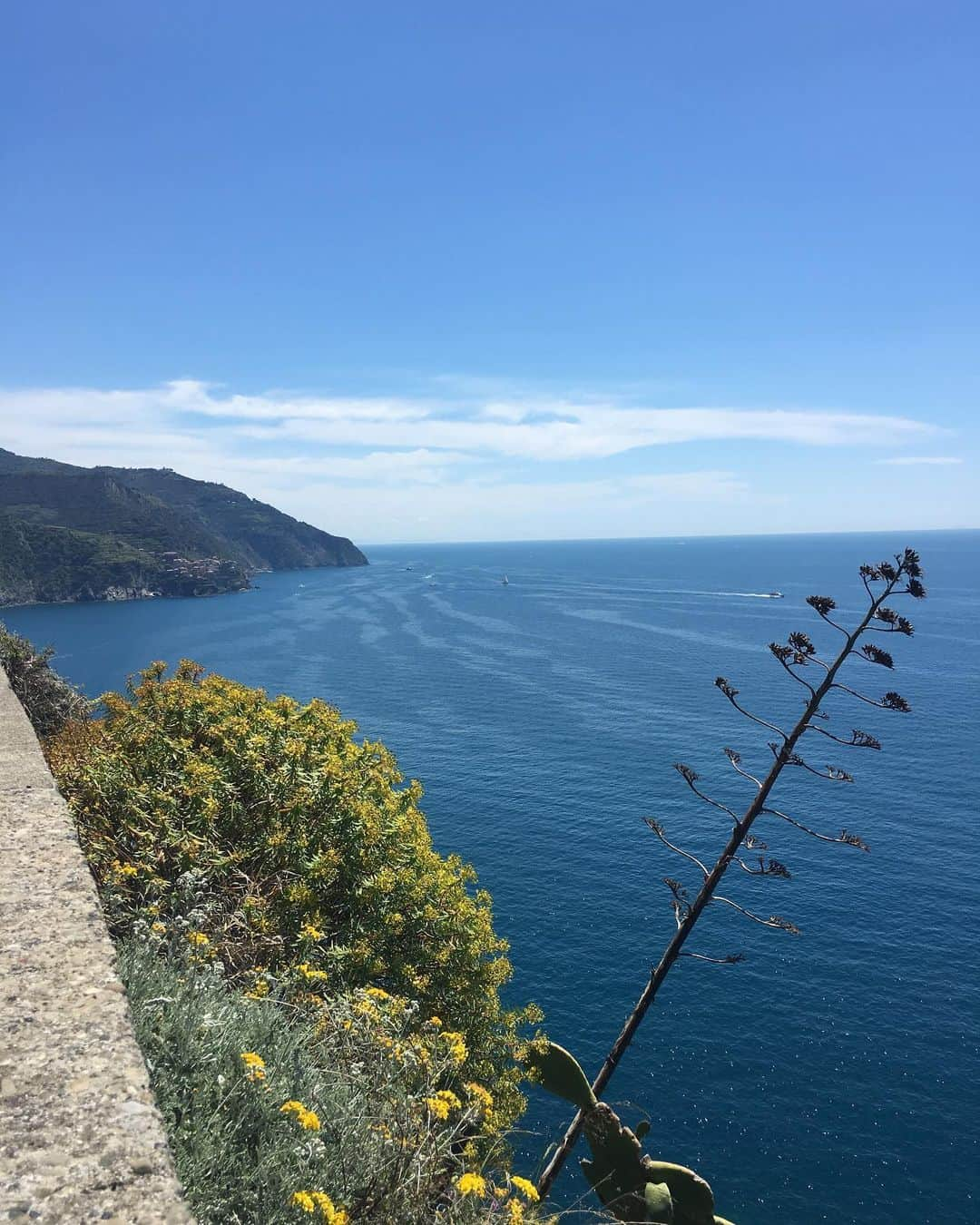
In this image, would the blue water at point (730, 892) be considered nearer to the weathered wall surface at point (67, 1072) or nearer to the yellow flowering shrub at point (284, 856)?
the yellow flowering shrub at point (284, 856)

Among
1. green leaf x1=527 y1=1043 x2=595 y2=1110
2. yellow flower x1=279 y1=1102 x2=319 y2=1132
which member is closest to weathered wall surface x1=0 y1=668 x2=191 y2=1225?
yellow flower x1=279 y1=1102 x2=319 y2=1132

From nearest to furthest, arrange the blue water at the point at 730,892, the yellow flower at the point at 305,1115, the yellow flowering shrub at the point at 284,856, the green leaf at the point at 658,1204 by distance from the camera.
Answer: the yellow flower at the point at 305,1115 → the green leaf at the point at 658,1204 → the yellow flowering shrub at the point at 284,856 → the blue water at the point at 730,892

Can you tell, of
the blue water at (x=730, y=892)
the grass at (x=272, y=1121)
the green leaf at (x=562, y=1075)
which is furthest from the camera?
the blue water at (x=730, y=892)

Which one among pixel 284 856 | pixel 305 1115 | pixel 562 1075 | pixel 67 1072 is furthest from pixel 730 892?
pixel 67 1072

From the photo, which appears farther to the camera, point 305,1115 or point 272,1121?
point 272,1121

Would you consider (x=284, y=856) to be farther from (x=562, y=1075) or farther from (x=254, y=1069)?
(x=254, y=1069)

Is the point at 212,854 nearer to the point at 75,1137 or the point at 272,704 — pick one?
the point at 272,704

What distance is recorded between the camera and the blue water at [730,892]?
26391mm

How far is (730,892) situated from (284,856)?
37.1 m

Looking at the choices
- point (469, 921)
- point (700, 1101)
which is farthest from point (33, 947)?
point (700, 1101)

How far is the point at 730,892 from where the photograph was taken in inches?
1690

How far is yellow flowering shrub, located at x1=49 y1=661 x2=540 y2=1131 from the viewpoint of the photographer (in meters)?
10.8

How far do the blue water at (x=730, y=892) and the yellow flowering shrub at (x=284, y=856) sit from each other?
3928 millimetres

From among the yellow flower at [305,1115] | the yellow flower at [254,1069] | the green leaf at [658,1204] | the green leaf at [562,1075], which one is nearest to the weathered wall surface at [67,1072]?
the yellow flower at [254,1069]
